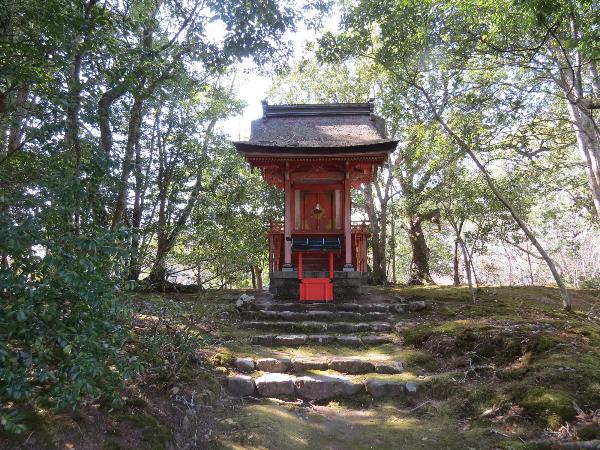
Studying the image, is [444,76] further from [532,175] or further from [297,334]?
[297,334]

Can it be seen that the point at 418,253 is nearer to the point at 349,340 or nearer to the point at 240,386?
the point at 349,340

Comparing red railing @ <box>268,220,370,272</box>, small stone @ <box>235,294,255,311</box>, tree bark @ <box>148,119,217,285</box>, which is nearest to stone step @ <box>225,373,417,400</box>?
small stone @ <box>235,294,255,311</box>

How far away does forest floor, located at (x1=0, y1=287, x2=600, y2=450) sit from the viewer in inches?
124

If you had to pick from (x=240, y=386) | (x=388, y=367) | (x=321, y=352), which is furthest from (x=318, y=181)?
(x=240, y=386)

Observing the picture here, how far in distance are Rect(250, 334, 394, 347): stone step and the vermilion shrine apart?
255 cm

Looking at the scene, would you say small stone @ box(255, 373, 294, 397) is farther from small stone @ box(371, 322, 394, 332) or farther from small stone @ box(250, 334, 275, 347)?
small stone @ box(371, 322, 394, 332)

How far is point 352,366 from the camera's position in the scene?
5355mm

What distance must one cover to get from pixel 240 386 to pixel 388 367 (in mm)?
2042

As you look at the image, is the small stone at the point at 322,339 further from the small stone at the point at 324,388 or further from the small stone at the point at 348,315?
the small stone at the point at 324,388

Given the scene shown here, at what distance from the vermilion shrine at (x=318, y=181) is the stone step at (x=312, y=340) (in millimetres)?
2546

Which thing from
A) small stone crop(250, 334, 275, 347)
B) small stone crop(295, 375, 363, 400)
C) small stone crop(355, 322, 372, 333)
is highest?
small stone crop(355, 322, 372, 333)

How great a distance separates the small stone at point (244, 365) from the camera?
5.26m

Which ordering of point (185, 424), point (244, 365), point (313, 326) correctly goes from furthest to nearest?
point (313, 326), point (244, 365), point (185, 424)

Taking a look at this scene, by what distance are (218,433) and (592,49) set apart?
17.0 feet
